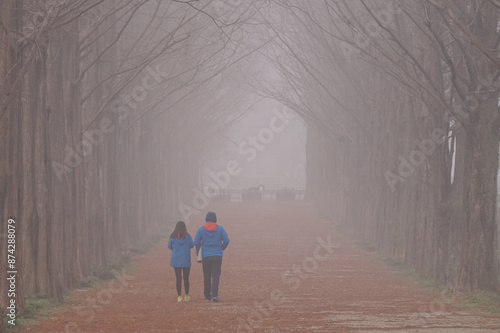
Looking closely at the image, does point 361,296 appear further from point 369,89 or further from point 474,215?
point 369,89

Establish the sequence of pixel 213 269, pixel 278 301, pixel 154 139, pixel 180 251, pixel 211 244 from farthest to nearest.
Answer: pixel 154 139, pixel 278 301, pixel 180 251, pixel 213 269, pixel 211 244

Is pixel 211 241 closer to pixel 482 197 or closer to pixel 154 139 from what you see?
pixel 482 197

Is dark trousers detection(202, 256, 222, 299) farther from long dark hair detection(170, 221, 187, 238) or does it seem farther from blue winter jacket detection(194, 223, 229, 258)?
long dark hair detection(170, 221, 187, 238)

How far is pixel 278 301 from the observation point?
15.2m

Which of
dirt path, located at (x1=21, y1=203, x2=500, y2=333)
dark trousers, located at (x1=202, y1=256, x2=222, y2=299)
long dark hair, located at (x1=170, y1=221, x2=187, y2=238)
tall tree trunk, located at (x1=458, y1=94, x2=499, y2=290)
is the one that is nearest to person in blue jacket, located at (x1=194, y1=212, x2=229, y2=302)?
dark trousers, located at (x1=202, y1=256, x2=222, y2=299)

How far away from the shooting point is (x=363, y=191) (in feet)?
108

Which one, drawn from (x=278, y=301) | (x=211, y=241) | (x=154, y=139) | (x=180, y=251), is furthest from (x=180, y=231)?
(x=154, y=139)

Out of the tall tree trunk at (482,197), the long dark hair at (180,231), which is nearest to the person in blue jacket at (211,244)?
the long dark hair at (180,231)

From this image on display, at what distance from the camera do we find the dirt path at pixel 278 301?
11.6m

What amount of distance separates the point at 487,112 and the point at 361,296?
4.36 metres

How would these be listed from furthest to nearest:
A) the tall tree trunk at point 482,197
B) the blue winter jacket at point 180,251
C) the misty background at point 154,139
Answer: the tall tree trunk at point 482,197
the blue winter jacket at point 180,251
the misty background at point 154,139

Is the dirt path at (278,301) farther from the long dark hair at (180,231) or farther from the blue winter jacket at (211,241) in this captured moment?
the long dark hair at (180,231)

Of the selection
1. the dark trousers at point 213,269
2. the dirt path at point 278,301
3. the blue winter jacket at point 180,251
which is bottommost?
the dirt path at point 278,301

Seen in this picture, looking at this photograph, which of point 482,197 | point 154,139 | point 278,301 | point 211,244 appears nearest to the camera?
point 211,244
